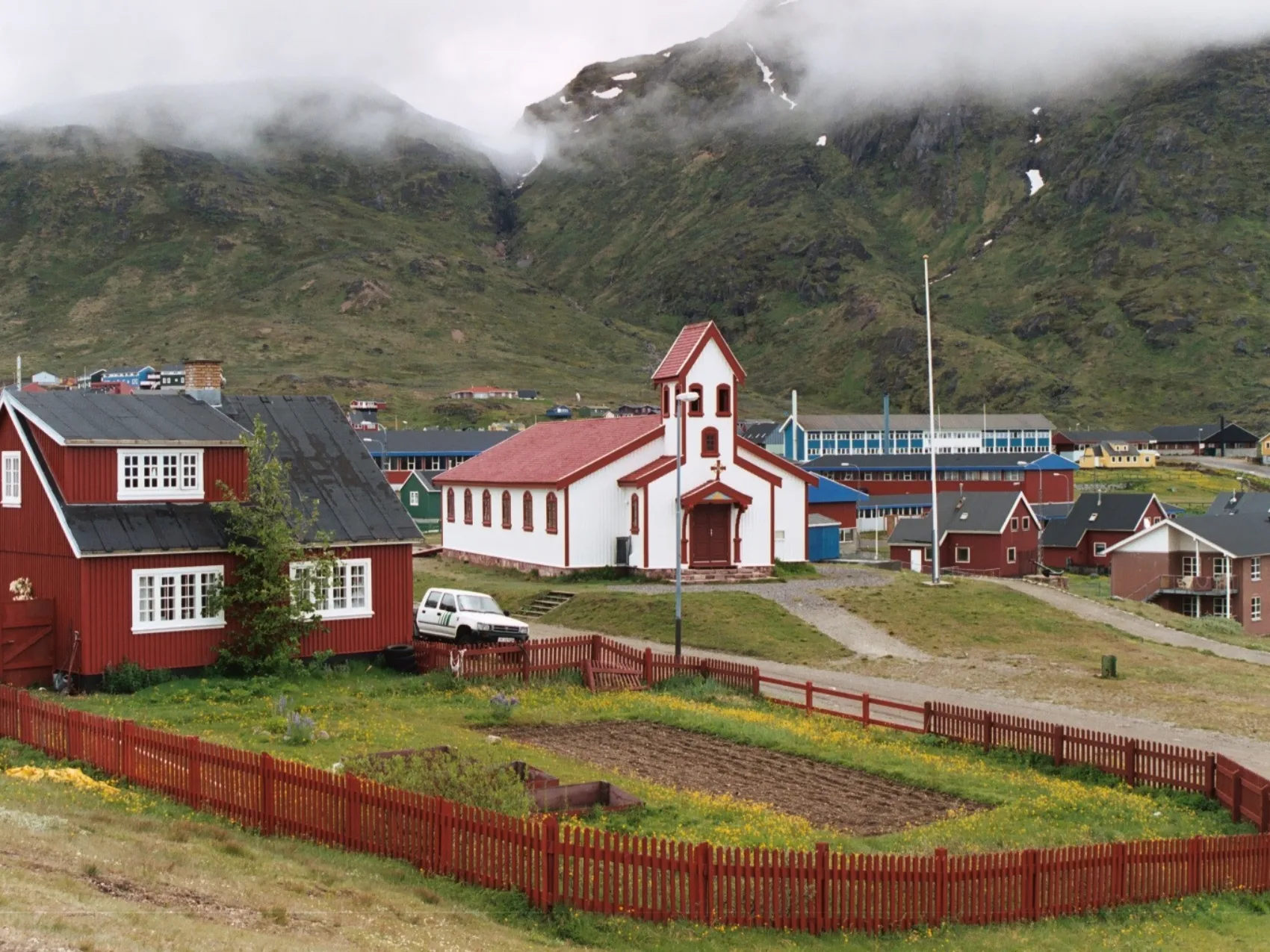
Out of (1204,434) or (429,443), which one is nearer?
(429,443)

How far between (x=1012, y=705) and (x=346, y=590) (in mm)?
17965

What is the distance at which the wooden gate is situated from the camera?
3031 centimetres

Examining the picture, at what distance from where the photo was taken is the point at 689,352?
5597 centimetres

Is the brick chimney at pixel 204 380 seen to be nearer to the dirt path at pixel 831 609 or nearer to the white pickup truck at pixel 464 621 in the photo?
the white pickup truck at pixel 464 621

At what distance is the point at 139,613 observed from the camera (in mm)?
31016

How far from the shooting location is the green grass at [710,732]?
20391mm

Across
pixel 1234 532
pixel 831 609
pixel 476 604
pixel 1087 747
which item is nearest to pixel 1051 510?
pixel 1234 532

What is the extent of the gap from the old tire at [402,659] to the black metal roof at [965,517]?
6283cm

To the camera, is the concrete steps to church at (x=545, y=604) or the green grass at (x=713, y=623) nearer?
the green grass at (x=713, y=623)

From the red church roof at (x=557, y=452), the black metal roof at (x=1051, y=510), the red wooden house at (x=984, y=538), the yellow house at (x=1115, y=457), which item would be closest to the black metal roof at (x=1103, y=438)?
the yellow house at (x=1115, y=457)

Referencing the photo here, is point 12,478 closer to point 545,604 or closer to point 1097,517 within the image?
point 545,604

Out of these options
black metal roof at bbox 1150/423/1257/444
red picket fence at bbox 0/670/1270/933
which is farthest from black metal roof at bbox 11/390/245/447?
black metal roof at bbox 1150/423/1257/444

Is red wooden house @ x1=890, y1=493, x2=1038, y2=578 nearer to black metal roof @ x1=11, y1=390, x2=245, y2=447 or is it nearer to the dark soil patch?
black metal roof @ x1=11, y1=390, x2=245, y2=447

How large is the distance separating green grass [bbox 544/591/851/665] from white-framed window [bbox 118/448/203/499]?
17322mm
